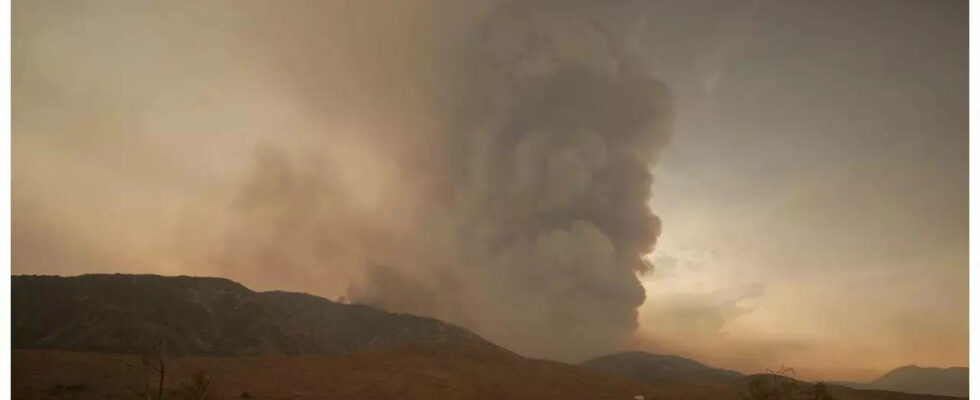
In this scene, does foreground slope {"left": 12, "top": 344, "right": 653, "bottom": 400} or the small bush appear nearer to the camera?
the small bush

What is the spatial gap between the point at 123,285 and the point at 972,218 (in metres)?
37.4

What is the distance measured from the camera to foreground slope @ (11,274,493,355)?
110ft

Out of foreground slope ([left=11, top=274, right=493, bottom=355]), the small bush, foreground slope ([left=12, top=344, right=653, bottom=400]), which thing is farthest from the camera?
foreground slope ([left=11, top=274, right=493, bottom=355])

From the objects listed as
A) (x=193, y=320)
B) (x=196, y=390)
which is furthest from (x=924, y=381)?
(x=193, y=320)

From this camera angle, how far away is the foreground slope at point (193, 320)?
110 feet

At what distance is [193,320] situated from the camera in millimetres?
38031

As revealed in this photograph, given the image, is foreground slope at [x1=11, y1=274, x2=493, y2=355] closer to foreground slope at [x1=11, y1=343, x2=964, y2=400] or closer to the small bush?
foreground slope at [x1=11, y1=343, x2=964, y2=400]

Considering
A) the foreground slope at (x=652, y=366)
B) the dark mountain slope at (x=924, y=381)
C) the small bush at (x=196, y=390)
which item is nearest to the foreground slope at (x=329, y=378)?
the small bush at (x=196, y=390)

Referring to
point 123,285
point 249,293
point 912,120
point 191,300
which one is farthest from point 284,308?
point 912,120

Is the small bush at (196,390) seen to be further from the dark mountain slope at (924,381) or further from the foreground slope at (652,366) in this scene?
the dark mountain slope at (924,381)

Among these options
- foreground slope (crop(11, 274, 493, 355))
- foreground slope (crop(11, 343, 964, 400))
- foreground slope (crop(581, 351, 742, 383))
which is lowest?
foreground slope (crop(581, 351, 742, 383))

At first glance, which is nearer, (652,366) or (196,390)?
(196,390)

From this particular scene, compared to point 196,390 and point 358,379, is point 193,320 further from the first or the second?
point 196,390

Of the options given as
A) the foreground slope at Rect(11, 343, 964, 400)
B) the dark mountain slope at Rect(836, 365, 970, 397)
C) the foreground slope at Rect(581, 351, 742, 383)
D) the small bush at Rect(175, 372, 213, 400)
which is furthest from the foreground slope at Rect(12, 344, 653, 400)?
the dark mountain slope at Rect(836, 365, 970, 397)
